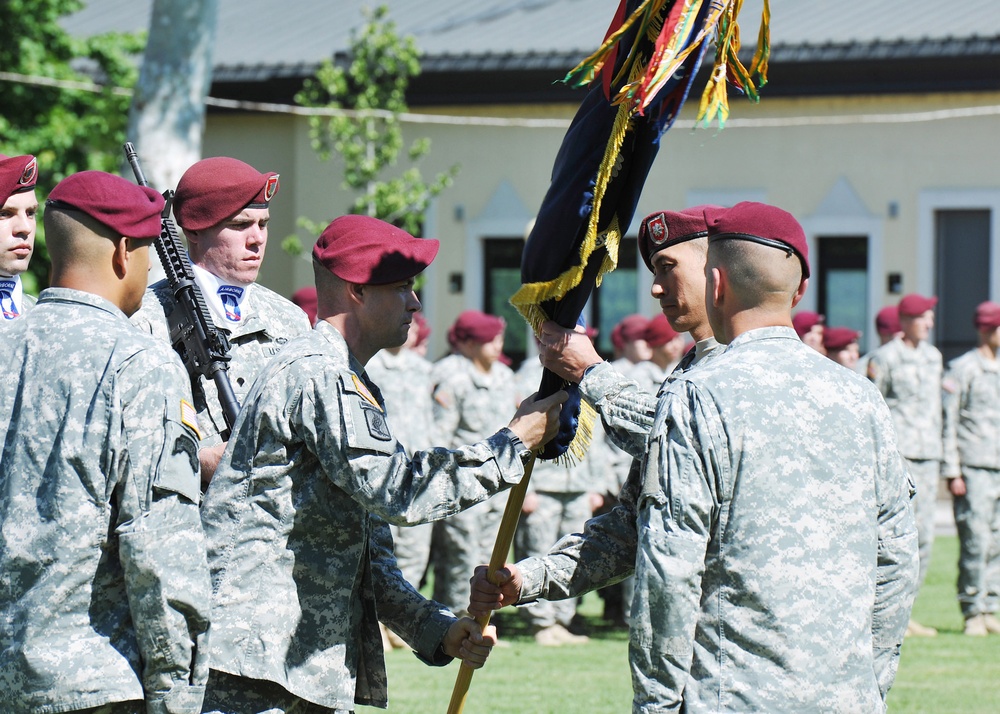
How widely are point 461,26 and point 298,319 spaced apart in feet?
51.6

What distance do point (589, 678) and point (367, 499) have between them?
17.0 feet

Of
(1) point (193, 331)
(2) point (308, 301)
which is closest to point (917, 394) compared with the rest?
(2) point (308, 301)

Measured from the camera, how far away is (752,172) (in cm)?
1802

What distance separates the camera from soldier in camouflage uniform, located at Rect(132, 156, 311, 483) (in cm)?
504

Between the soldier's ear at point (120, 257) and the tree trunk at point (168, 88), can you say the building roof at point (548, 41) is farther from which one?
the soldier's ear at point (120, 257)

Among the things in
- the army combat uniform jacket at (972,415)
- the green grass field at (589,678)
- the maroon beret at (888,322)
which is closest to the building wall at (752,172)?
the maroon beret at (888,322)

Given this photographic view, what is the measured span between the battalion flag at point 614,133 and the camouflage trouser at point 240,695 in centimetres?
123

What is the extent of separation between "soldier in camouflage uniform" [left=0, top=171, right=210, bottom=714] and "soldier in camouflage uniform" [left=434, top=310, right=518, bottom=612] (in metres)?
7.05

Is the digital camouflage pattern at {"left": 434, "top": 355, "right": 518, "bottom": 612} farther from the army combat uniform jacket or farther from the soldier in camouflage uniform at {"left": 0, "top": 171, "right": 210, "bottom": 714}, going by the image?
the soldier in camouflage uniform at {"left": 0, "top": 171, "right": 210, "bottom": 714}

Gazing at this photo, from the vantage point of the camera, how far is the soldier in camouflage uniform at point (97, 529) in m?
3.56

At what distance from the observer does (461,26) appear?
802 inches

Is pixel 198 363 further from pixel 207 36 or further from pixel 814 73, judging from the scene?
pixel 814 73

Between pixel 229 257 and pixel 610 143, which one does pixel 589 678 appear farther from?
pixel 610 143

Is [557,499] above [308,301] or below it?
below
